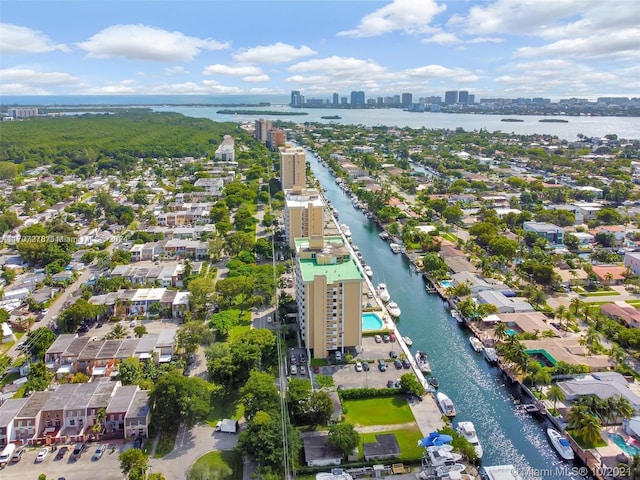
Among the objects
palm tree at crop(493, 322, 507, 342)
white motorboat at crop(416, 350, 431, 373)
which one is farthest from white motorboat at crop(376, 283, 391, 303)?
palm tree at crop(493, 322, 507, 342)

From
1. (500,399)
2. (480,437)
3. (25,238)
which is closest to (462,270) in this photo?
(500,399)

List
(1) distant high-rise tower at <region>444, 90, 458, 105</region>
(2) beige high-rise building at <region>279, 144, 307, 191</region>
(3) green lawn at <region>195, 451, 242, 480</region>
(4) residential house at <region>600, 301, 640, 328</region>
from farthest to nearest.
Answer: (1) distant high-rise tower at <region>444, 90, 458, 105</region>
(2) beige high-rise building at <region>279, 144, 307, 191</region>
(4) residential house at <region>600, 301, 640, 328</region>
(3) green lawn at <region>195, 451, 242, 480</region>

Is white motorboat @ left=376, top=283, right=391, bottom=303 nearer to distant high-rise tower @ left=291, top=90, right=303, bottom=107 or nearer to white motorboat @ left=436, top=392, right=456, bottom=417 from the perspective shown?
white motorboat @ left=436, top=392, right=456, bottom=417

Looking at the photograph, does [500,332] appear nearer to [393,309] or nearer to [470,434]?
[393,309]

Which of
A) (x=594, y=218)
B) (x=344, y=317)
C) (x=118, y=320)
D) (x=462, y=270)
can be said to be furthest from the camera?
(x=594, y=218)

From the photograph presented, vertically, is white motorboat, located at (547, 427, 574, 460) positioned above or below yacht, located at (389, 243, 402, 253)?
below

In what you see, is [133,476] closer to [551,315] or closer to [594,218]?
[551,315]

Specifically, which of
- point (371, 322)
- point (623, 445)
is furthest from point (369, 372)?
point (623, 445)
